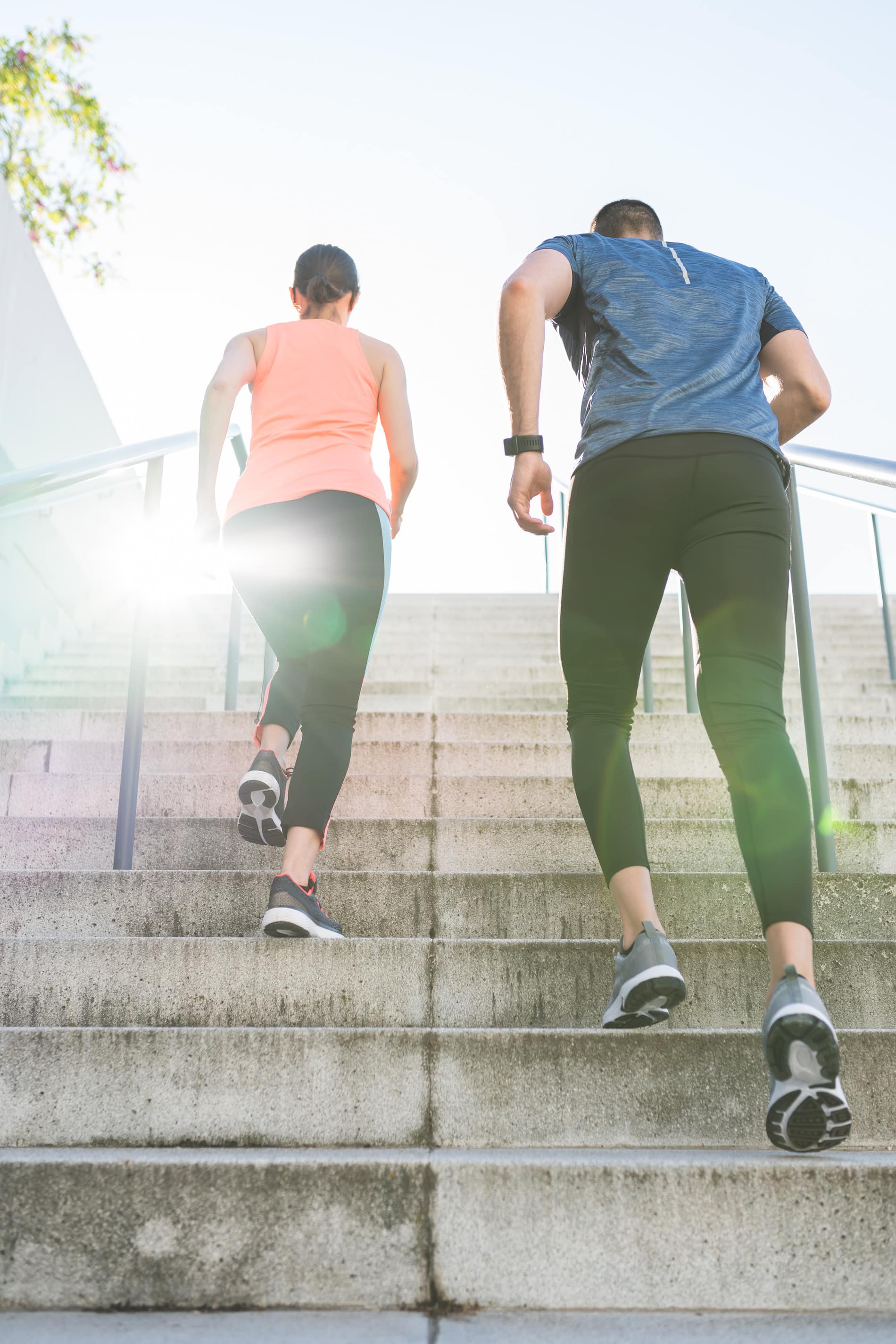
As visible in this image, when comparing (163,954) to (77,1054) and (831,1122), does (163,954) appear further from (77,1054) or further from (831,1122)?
(831,1122)

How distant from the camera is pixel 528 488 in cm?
177

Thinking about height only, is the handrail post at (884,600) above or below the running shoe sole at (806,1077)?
above

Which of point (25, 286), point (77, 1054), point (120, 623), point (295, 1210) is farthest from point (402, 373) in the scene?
point (120, 623)

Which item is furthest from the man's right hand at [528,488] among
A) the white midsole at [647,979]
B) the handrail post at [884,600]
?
the handrail post at [884,600]

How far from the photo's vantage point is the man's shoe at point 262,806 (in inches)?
84.5

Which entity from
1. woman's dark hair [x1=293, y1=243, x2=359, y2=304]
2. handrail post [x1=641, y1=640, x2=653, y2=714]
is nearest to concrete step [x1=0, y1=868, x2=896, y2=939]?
woman's dark hair [x1=293, y1=243, x2=359, y2=304]

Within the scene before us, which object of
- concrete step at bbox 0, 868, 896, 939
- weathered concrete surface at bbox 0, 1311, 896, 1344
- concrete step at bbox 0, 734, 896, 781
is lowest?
weathered concrete surface at bbox 0, 1311, 896, 1344

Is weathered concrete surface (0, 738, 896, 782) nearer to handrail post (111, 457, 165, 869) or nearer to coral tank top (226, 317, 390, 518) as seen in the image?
handrail post (111, 457, 165, 869)

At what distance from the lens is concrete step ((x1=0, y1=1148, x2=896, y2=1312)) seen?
52.6 inches

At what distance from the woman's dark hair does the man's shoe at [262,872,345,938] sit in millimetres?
1397

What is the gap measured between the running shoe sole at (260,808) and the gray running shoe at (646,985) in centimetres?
81

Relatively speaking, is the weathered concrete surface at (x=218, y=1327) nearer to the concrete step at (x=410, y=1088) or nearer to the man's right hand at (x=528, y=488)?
the concrete step at (x=410, y=1088)

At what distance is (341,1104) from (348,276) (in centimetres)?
187

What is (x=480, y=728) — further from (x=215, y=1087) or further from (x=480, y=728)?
(x=215, y=1087)
